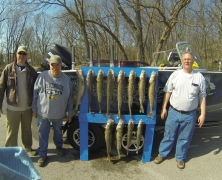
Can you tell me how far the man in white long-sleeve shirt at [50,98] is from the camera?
4012 millimetres

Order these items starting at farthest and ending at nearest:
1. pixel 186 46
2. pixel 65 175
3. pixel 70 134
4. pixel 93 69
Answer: pixel 186 46 → pixel 70 134 → pixel 93 69 → pixel 65 175

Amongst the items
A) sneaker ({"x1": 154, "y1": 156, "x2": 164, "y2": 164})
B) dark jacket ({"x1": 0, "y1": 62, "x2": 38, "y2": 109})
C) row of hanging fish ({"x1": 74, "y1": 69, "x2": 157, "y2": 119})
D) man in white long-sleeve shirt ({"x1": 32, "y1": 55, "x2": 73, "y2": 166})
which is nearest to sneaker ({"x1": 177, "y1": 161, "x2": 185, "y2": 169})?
sneaker ({"x1": 154, "y1": 156, "x2": 164, "y2": 164})

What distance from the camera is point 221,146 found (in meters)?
4.99

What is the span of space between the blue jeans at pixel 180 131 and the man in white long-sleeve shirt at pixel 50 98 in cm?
190

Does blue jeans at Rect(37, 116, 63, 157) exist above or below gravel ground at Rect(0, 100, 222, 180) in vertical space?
above

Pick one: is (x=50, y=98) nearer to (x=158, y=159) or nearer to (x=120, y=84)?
(x=120, y=84)

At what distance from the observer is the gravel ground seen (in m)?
3.85

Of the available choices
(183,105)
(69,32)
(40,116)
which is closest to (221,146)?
(183,105)

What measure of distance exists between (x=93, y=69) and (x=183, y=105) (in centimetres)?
172

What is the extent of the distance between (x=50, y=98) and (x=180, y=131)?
243cm

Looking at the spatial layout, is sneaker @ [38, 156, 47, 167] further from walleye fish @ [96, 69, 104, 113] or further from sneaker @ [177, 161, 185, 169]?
sneaker @ [177, 161, 185, 169]

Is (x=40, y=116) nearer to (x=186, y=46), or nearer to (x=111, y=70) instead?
(x=111, y=70)

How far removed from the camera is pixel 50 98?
4023 millimetres

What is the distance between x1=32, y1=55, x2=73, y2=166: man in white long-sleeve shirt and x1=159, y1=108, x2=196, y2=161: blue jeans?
1897mm
